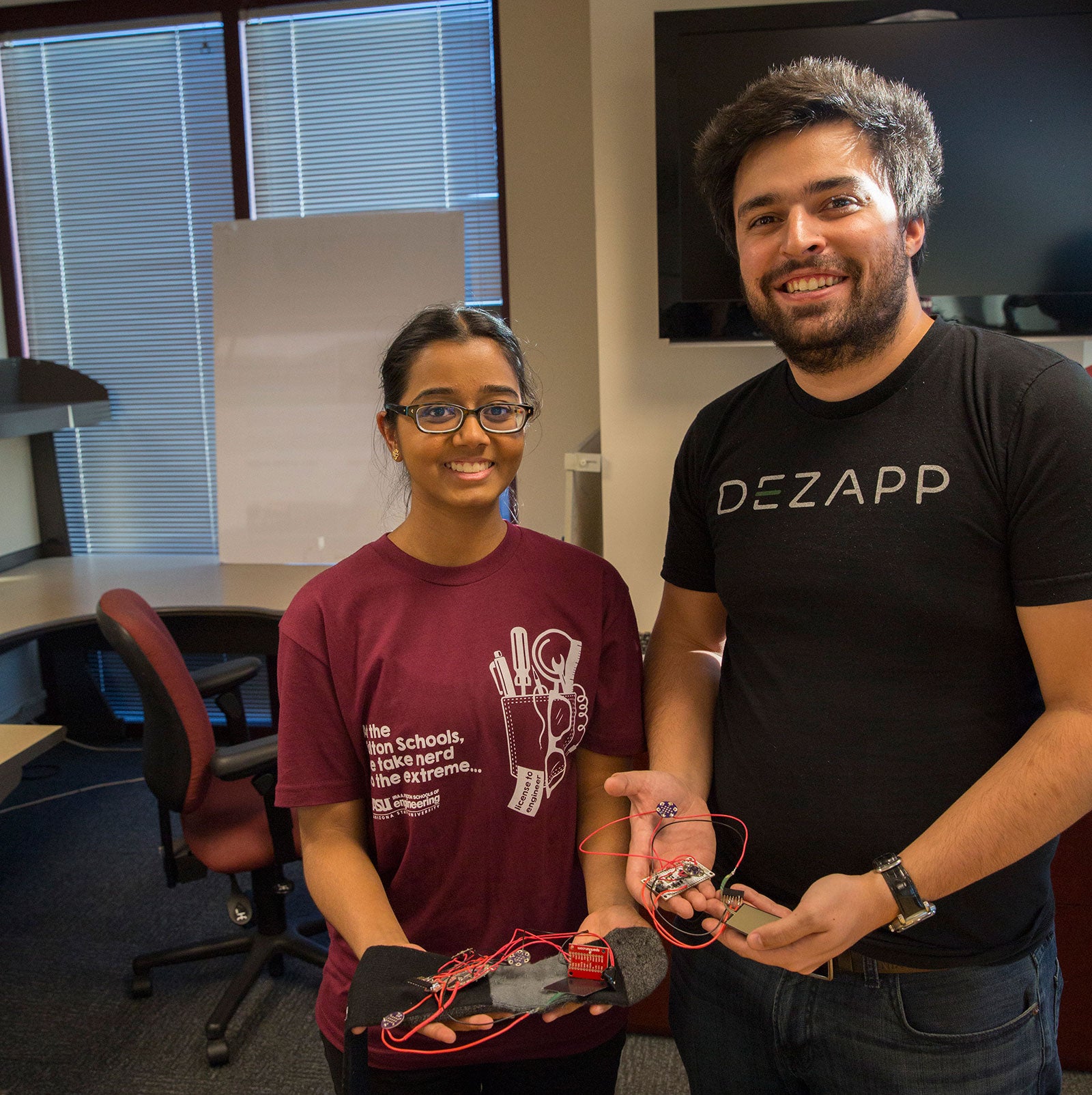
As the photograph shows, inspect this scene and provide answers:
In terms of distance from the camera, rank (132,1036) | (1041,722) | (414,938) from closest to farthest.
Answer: (1041,722) < (414,938) < (132,1036)

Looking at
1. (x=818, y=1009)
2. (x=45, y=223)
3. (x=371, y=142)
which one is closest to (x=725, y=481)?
(x=818, y=1009)

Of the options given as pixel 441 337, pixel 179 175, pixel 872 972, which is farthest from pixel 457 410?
pixel 179 175

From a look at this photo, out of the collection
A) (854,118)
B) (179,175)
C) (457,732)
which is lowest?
(457,732)

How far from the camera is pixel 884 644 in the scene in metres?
1.04

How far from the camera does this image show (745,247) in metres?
1.11

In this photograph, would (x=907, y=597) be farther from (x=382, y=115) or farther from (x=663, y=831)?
(x=382, y=115)

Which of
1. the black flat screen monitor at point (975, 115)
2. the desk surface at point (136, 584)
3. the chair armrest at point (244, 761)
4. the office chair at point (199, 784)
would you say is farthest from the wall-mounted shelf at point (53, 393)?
the black flat screen monitor at point (975, 115)

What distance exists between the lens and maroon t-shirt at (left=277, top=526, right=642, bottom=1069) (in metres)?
1.15

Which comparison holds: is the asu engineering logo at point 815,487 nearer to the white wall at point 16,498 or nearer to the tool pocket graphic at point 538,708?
the tool pocket graphic at point 538,708

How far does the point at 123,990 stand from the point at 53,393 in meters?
2.44

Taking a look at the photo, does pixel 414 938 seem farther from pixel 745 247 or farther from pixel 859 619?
pixel 745 247

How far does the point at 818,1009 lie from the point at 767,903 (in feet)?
0.60

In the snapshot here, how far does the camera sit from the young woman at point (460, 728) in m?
1.15

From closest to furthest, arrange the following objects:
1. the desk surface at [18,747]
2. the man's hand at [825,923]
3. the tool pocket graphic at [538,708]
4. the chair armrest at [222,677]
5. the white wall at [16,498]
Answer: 1. the man's hand at [825,923]
2. the tool pocket graphic at [538,708]
3. the desk surface at [18,747]
4. the chair armrest at [222,677]
5. the white wall at [16,498]
